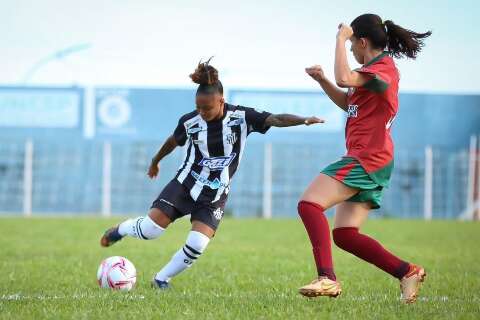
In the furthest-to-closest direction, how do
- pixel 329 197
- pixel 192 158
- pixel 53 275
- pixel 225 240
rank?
pixel 225 240 → pixel 53 275 → pixel 192 158 → pixel 329 197

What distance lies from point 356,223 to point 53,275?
11.7 feet

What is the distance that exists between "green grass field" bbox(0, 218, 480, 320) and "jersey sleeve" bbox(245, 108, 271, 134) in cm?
131

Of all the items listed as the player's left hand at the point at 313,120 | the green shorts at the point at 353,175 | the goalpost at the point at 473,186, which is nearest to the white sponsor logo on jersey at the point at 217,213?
the player's left hand at the point at 313,120

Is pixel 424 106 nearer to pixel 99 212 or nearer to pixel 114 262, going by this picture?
pixel 99 212

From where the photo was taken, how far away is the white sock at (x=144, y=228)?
7.35 meters

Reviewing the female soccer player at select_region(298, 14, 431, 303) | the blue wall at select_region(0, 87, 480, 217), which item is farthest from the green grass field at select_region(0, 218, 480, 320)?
the blue wall at select_region(0, 87, 480, 217)

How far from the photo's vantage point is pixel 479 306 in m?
6.22

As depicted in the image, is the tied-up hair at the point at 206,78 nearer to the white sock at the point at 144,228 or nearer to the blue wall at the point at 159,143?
the white sock at the point at 144,228

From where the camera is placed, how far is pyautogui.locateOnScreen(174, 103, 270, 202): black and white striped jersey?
719cm

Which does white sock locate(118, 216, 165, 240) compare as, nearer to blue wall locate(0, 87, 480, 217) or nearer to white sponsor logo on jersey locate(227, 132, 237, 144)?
white sponsor logo on jersey locate(227, 132, 237, 144)

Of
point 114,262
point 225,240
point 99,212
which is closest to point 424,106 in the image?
point 99,212

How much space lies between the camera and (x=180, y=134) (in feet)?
24.4

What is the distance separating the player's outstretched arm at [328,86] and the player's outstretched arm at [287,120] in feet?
0.71

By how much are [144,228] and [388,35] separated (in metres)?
2.62
